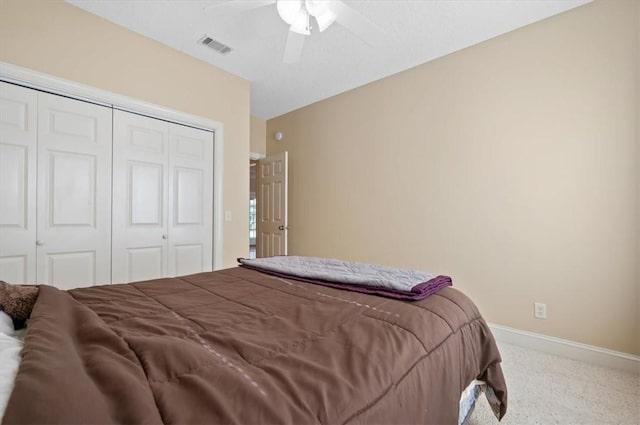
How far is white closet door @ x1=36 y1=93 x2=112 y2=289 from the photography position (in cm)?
222

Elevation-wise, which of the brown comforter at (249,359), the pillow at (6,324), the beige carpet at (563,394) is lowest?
the beige carpet at (563,394)

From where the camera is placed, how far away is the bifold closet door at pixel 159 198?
261 centimetres

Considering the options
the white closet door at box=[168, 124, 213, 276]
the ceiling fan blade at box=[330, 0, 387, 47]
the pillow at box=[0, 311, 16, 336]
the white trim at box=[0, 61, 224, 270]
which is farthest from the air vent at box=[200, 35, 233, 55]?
the pillow at box=[0, 311, 16, 336]

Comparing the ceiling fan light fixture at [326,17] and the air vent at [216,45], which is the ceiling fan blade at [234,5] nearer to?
the ceiling fan light fixture at [326,17]

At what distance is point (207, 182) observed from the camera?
10.6ft

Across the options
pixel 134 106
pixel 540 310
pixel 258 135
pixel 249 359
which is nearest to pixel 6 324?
pixel 249 359

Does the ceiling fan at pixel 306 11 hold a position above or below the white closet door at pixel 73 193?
above

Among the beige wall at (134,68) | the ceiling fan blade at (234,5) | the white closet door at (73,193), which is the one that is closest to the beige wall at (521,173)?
the beige wall at (134,68)

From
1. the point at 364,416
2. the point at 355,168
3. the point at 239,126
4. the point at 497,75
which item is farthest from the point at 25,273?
the point at 497,75

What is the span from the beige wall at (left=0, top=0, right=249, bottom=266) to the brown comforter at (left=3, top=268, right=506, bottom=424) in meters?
2.04

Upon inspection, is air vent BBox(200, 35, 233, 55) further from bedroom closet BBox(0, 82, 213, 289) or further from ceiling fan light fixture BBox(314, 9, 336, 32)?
ceiling fan light fixture BBox(314, 9, 336, 32)

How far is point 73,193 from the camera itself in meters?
2.35

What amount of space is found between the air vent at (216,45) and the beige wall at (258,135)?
1.74 m

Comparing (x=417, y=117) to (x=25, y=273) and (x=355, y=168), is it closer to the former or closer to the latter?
(x=355, y=168)
